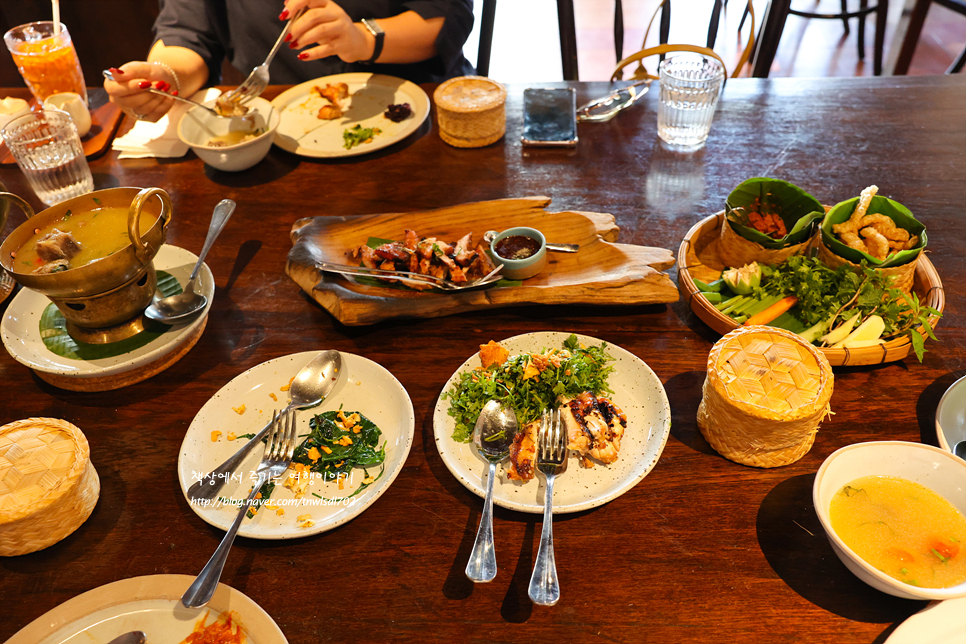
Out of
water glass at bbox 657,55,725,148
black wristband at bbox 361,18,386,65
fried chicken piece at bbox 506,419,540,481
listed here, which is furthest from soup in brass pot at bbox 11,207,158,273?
water glass at bbox 657,55,725,148

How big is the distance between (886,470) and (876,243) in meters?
0.67

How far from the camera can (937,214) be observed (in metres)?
2.01

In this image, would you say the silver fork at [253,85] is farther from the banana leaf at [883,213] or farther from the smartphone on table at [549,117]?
the banana leaf at [883,213]

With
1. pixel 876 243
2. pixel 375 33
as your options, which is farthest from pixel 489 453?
pixel 375 33

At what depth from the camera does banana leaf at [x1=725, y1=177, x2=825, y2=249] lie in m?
1.69

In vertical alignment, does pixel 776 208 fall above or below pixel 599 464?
above

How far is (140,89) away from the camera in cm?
252

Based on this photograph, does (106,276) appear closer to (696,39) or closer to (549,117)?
(549,117)

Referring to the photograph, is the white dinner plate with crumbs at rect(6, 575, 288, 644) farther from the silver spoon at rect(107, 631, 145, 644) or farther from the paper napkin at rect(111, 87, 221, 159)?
the paper napkin at rect(111, 87, 221, 159)

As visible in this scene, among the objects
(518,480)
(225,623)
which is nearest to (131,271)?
(225,623)

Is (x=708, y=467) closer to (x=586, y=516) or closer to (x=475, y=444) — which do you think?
(x=586, y=516)

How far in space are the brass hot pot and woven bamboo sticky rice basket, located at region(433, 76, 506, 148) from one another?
1.18 m

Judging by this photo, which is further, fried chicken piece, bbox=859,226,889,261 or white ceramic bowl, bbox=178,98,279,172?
white ceramic bowl, bbox=178,98,279,172

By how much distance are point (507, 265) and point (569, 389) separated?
0.52 meters
